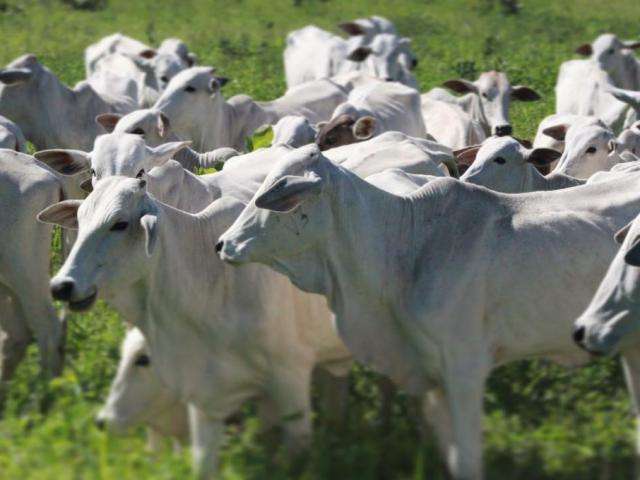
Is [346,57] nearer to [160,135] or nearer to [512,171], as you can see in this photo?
[160,135]

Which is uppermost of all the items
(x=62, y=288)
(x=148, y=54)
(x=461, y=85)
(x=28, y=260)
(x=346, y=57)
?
(x=62, y=288)

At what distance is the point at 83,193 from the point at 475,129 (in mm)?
4214

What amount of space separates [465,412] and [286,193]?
1071 millimetres

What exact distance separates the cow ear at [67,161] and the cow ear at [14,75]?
410 cm

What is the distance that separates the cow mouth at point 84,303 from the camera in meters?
6.27

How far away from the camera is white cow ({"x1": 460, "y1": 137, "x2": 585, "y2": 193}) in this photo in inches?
342

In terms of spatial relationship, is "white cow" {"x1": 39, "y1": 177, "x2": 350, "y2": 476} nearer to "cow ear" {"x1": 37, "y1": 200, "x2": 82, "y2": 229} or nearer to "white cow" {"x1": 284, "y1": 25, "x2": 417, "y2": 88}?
"cow ear" {"x1": 37, "y1": 200, "x2": 82, "y2": 229}

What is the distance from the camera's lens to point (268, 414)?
6.52 metres

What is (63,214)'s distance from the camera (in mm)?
6879

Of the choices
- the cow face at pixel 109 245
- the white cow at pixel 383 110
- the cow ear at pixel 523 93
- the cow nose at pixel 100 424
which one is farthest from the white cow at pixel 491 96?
the cow nose at pixel 100 424

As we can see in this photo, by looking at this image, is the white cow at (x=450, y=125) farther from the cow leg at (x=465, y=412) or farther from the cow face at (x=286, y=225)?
the cow leg at (x=465, y=412)

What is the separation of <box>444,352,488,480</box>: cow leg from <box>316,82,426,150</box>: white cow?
193 inches

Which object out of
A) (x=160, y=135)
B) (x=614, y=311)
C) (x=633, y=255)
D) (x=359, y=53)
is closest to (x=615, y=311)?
(x=614, y=311)

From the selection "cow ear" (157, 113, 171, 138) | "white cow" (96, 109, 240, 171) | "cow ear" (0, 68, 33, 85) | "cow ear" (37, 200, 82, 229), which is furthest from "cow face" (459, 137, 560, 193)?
"cow ear" (0, 68, 33, 85)
